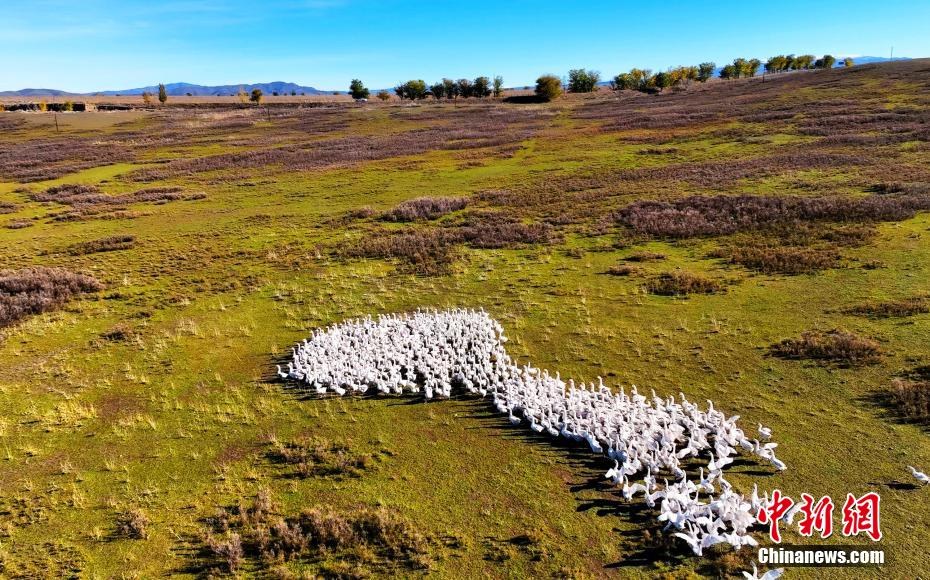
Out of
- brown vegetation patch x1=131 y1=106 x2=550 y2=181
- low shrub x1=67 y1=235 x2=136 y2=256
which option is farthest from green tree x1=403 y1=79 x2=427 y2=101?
low shrub x1=67 y1=235 x2=136 y2=256

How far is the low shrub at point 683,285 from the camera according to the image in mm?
19750

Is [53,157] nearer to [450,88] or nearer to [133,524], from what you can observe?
[133,524]

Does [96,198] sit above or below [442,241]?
above

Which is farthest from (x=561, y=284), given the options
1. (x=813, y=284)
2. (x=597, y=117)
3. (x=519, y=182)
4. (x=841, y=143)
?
(x=597, y=117)

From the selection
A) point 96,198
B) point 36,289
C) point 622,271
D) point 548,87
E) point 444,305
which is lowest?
point 444,305

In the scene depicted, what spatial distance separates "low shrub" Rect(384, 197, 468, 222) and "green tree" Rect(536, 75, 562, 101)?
4788 inches

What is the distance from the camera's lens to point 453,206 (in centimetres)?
3612

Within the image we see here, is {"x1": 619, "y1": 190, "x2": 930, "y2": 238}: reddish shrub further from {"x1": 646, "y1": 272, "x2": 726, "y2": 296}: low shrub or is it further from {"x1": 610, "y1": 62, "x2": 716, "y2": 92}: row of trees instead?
{"x1": 610, "y1": 62, "x2": 716, "y2": 92}: row of trees

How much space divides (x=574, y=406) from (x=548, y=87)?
149 meters

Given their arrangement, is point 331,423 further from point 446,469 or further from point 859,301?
point 859,301

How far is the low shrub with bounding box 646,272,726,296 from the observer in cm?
1975

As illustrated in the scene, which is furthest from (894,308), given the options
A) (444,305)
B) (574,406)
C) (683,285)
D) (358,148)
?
(358,148)

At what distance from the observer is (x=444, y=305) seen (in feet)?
66.2

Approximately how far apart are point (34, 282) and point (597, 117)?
283ft
